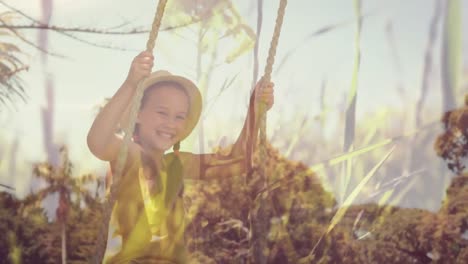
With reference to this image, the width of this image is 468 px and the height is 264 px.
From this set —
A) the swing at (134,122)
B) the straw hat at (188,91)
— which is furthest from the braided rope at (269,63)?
Result: the straw hat at (188,91)

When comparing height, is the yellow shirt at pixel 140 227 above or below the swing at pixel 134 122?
below

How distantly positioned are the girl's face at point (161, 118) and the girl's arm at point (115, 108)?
154mm

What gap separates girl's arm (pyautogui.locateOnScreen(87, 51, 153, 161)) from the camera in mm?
1416

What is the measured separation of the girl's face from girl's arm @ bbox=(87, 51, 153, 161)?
15 cm

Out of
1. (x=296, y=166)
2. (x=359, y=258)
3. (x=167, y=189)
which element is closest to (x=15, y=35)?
(x=167, y=189)

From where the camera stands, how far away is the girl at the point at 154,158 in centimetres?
146

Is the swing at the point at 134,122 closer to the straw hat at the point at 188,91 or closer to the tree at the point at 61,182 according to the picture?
the straw hat at the point at 188,91

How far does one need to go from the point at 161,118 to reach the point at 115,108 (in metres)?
0.21

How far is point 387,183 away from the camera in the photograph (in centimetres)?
228

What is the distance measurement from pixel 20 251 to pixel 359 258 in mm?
1436

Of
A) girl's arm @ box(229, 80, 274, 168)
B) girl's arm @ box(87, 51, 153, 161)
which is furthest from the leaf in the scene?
girl's arm @ box(87, 51, 153, 161)

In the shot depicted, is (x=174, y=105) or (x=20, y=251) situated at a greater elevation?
(x=174, y=105)

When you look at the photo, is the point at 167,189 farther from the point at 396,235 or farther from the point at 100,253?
the point at 396,235

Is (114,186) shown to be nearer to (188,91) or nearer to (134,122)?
(134,122)
